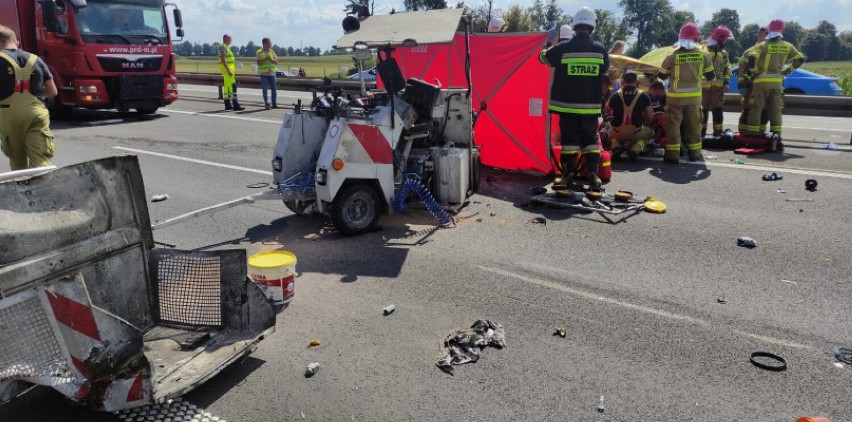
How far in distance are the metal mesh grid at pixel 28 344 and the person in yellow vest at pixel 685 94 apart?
8889 millimetres

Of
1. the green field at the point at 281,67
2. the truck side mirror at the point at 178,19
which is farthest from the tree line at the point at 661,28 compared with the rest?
the truck side mirror at the point at 178,19

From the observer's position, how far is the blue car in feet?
57.4

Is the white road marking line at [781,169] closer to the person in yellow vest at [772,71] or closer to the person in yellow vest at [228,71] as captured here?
the person in yellow vest at [772,71]

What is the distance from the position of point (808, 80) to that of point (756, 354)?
17083 mm

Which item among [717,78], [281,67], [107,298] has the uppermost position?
[281,67]

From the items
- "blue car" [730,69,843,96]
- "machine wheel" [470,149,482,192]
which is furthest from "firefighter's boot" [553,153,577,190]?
"blue car" [730,69,843,96]

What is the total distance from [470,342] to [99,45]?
42.7ft

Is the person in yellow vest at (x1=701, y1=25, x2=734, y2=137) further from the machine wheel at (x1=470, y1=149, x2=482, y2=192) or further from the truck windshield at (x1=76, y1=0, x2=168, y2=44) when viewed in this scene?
the truck windshield at (x1=76, y1=0, x2=168, y2=44)

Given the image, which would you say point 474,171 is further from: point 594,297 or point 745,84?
point 745,84

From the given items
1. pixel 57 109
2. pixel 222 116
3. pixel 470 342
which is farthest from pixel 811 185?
pixel 57 109

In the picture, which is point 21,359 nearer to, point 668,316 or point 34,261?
point 34,261

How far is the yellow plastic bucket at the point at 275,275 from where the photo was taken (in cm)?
461

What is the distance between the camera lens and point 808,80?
699 inches

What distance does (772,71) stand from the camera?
33.9 feet
